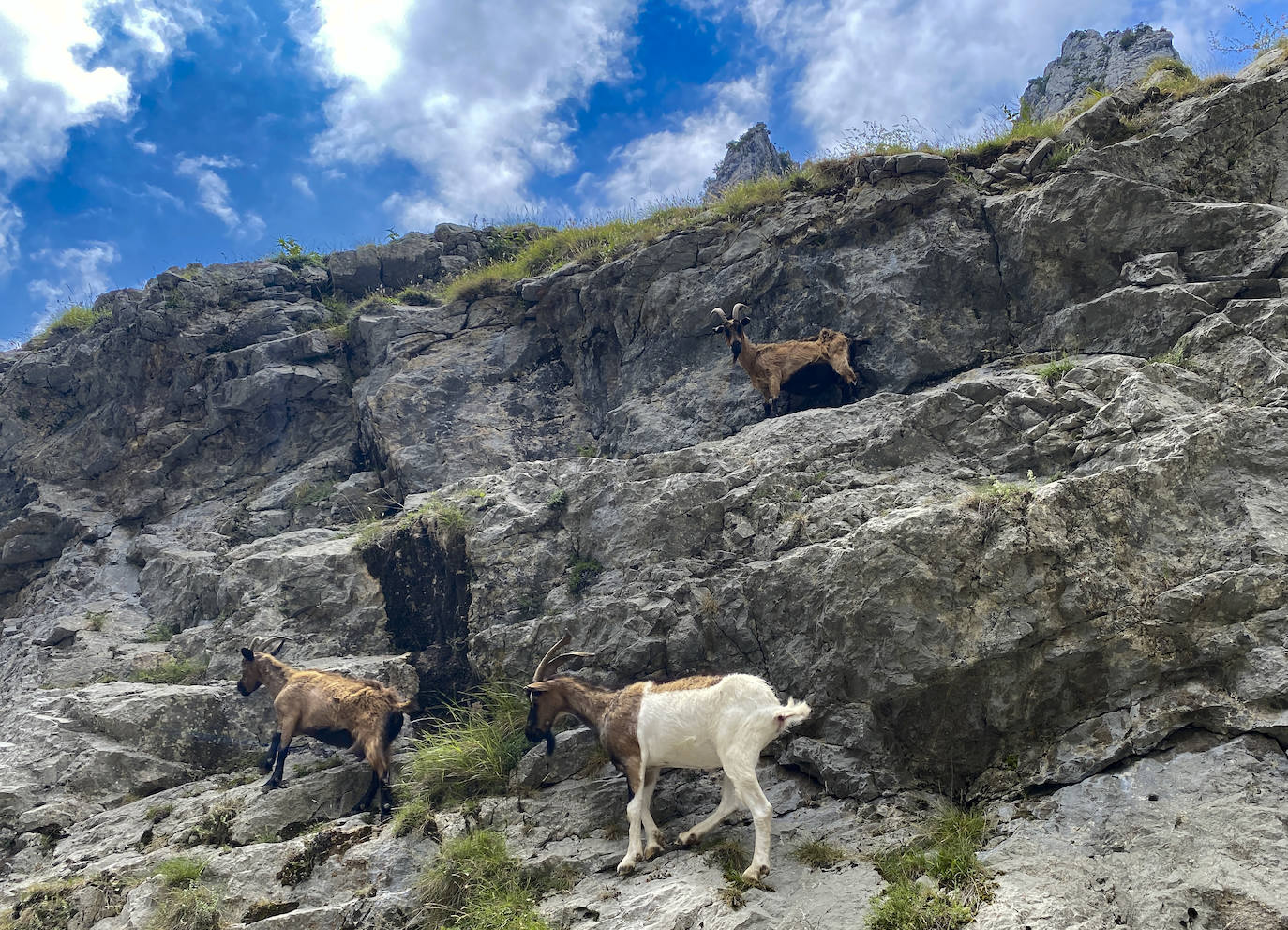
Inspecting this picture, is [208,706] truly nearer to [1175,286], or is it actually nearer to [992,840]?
[992,840]

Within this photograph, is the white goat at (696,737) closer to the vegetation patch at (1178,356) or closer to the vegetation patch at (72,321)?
the vegetation patch at (1178,356)

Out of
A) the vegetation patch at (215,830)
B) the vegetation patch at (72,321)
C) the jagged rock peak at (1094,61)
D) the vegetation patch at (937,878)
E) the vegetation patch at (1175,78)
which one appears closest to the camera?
the vegetation patch at (937,878)

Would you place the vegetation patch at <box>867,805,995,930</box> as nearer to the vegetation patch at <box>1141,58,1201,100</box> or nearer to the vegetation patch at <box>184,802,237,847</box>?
the vegetation patch at <box>184,802,237,847</box>

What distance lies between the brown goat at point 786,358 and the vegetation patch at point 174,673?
960cm

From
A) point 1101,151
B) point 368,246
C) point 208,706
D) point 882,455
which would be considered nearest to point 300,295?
point 368,246

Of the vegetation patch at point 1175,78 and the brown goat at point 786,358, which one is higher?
the vegetation patch at point 1175,78

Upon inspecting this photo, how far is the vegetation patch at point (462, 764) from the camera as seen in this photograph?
29.0 ft

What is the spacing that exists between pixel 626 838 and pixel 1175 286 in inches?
389

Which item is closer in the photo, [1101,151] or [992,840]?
[992,840]

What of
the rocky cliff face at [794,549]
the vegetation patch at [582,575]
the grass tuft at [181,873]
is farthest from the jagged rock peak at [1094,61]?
the grass tuft at [181,873]

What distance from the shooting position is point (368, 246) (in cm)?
2258

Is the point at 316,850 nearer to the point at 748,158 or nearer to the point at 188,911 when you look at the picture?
the point at 188,911

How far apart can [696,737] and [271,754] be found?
589 centimetres

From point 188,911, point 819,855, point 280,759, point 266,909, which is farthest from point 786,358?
point 188,911
